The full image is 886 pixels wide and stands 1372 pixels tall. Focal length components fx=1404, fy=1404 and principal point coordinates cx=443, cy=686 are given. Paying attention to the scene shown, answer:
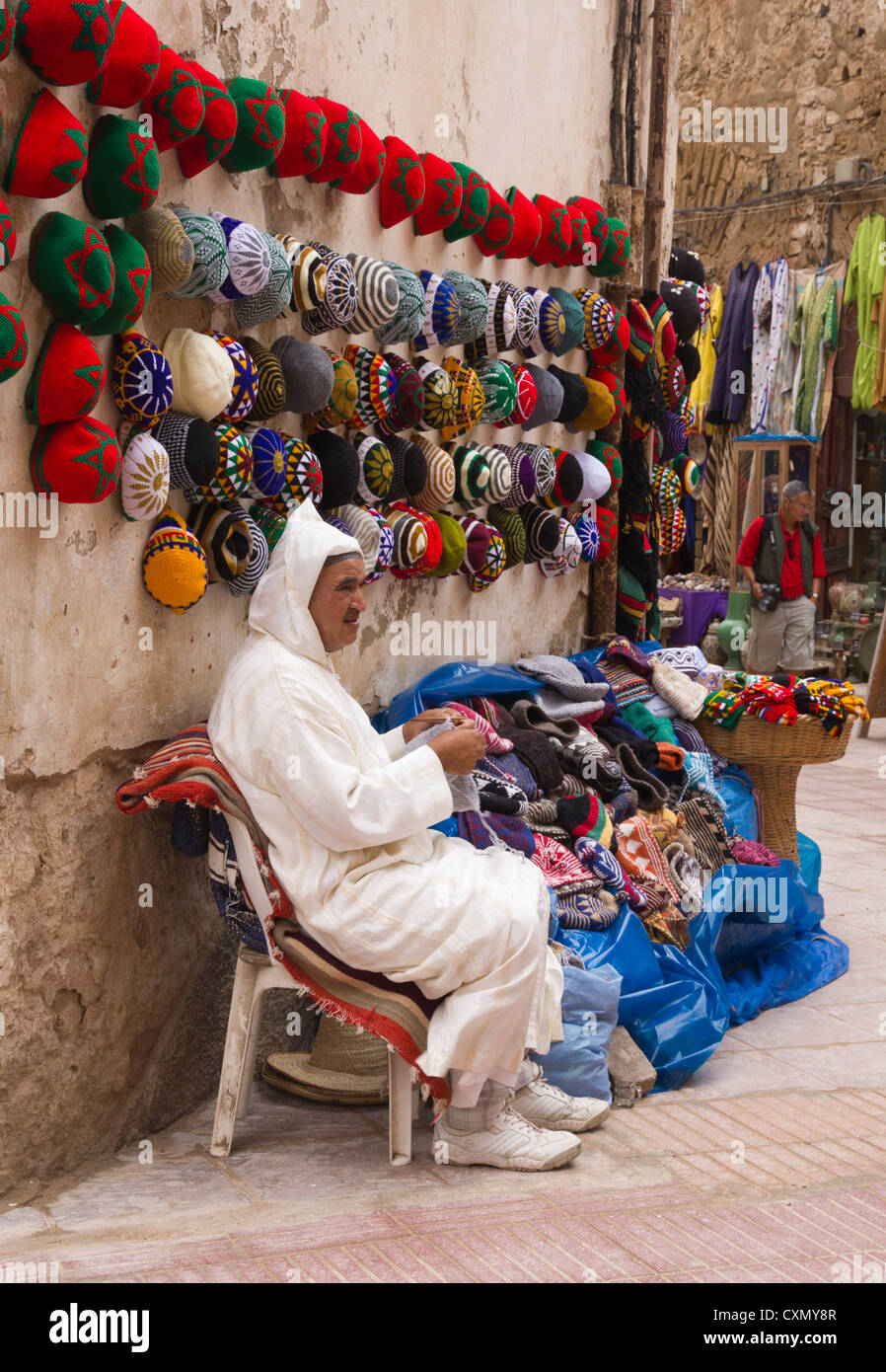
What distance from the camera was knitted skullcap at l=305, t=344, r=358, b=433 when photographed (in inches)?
156

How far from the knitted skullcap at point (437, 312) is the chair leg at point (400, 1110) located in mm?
2368

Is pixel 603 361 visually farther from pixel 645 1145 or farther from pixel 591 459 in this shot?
pixel 645 1145

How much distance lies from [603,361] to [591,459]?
1.64 ft

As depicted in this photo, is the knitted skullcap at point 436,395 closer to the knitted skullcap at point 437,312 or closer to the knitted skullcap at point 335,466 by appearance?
the knitted skullcap at point 437,312

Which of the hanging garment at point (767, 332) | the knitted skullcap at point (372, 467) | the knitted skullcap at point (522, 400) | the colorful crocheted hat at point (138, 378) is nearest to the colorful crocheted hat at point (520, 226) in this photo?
the knitted skullcap at point (522, 400)

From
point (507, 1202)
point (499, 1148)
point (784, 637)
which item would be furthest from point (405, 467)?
point (784, 637)

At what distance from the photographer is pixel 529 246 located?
→ 522cm

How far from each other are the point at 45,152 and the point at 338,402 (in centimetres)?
138

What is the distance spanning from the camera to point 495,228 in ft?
16.1

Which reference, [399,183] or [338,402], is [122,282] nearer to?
[338,402]

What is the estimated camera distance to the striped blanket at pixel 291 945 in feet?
10.2

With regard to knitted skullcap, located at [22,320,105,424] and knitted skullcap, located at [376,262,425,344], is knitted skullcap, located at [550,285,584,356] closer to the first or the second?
knitted skullcap, located at [376,262,425,344]

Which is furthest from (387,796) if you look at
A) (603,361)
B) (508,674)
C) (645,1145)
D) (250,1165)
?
(603,361)

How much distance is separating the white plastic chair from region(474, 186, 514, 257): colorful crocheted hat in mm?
2651
